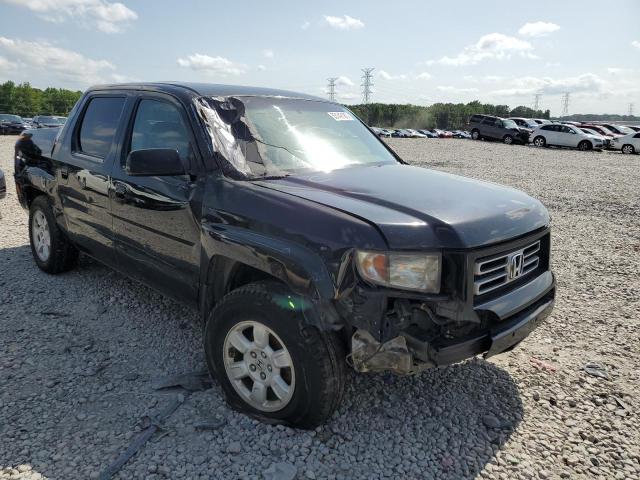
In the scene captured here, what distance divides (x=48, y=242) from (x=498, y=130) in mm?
31428

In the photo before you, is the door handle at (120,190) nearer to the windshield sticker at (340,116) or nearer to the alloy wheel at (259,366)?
the alloy wheel at (259,366)

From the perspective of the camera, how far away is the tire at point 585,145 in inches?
1080

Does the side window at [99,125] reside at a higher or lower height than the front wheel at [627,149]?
higher

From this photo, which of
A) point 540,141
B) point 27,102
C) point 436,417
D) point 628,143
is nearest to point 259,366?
point 436,417

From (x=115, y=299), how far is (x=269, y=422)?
2391 mm

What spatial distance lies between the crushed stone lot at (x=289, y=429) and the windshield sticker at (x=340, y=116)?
2.01 meters

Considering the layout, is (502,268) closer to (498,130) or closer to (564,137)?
(564,137)

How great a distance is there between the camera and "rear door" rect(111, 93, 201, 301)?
10.2 ft

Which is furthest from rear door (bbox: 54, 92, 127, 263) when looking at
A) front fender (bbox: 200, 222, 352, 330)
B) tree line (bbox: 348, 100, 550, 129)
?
tree line (bbox: 348, 100, 550, 129)

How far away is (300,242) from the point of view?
246 cm

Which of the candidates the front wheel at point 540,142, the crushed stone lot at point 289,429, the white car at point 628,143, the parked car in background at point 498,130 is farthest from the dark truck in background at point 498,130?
the crushed stone lot at point 289,429

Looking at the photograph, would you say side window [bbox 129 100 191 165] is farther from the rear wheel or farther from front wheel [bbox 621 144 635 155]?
the rear wheel

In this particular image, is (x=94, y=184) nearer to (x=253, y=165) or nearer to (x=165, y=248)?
(x=165, y=248)

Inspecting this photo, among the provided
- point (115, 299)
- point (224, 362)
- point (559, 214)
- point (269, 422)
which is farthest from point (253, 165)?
point (559, 214)
